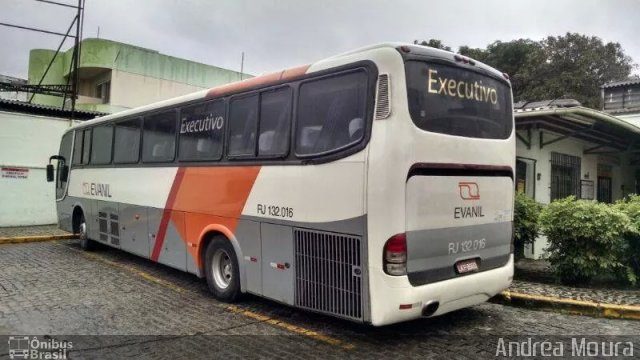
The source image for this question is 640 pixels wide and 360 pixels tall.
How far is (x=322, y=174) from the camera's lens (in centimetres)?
498

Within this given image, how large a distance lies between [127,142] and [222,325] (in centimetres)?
471

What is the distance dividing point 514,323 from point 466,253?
4.59 feet

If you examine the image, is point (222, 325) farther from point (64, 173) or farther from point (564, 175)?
point (564, 175)

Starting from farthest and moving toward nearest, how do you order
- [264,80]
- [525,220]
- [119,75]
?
[119,75] → [525,220] → [264,80]

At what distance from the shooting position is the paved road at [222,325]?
188 inches

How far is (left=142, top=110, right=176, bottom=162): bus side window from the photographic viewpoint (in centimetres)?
750

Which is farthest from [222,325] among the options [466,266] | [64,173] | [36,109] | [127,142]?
[36,109]

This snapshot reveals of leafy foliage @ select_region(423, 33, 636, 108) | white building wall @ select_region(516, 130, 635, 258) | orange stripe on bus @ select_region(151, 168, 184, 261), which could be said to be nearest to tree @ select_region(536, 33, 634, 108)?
leafy foliage @ select_region(423, 33, 636, 108)

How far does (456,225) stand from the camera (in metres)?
4.96

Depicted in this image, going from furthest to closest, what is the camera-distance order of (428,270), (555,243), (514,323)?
(555,243), (514,323), (428,270)

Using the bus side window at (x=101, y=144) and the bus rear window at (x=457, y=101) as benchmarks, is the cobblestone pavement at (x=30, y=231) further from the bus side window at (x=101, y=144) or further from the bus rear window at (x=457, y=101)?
the bus rear window at (x=457, y=101)

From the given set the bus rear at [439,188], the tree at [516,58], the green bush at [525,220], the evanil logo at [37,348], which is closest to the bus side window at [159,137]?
the evanil logo at [37,348]

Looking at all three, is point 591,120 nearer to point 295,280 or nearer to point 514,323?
point 514,323

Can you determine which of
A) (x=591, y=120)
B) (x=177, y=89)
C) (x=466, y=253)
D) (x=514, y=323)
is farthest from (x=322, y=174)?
(x=177, y=89)
